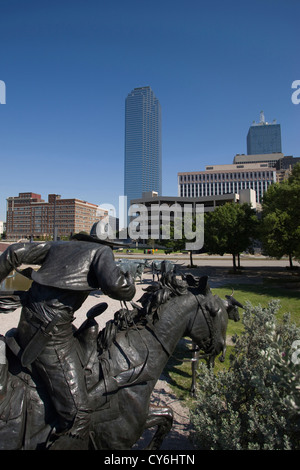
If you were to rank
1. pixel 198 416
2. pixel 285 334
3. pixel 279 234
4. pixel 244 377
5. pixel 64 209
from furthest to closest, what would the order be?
pixel 64 209, pixel 279 234, pixel 285 334, pixel 244 377, pixel 198 416

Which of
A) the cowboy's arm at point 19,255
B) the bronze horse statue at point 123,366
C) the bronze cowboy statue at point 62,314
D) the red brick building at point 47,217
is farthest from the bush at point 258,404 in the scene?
the red brick building at point 47,217

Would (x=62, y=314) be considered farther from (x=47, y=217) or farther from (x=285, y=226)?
(x=47, y=217)

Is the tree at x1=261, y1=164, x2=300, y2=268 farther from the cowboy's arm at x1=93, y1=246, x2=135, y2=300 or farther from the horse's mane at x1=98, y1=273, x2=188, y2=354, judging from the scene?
the cowboy's arm at x1=93, y1=246, x2=135, y2=300

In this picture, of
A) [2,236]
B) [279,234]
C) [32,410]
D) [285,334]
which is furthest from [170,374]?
[2,236]

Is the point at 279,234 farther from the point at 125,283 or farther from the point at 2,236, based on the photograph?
the point at 2,236

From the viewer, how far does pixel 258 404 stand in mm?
3004

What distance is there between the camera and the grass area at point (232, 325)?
6280 mm

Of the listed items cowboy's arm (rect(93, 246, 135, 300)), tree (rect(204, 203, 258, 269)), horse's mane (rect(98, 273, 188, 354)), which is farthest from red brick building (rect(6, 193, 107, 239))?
cowboy's arm (rect(93, 246, 135, 300))

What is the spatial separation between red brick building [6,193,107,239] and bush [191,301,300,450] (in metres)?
106

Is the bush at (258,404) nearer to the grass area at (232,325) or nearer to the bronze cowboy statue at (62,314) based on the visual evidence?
the grass area at (232,325)

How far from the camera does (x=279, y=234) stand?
19734 millimetres

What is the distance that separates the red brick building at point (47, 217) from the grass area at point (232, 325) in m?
94.8

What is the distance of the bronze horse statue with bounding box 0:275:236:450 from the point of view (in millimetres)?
2382
